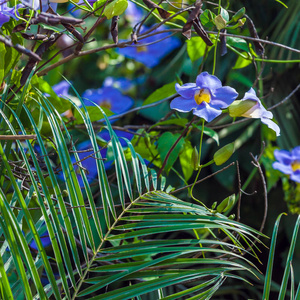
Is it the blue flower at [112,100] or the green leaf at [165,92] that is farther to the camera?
the blue flower at [112,100]

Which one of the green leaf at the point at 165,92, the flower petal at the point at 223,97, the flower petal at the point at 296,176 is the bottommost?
the flower petal at the point at 296,176

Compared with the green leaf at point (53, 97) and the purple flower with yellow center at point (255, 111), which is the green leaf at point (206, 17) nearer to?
the purple flower with yellow center at point (255, 111)

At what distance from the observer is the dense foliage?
53cm

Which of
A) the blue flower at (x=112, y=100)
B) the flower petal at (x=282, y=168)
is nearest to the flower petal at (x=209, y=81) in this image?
the flower petal at (x=282, y=168)

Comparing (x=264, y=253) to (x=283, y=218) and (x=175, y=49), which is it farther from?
(x=175, y=49)

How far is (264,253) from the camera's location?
127 centimetres

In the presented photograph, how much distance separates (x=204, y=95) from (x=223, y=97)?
3 cm

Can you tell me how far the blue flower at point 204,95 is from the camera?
65 cm

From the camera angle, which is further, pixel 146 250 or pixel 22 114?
pixel 22 114

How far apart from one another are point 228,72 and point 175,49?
10.4 inches

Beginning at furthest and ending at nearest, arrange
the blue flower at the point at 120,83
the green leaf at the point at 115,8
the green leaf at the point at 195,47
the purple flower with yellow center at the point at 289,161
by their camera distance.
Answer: the blue flower at the point at 120,83, the purple flower with yellow center at the point at 289,161, the green leaf at the point at 195,47, the green leaf at the point at 115,8

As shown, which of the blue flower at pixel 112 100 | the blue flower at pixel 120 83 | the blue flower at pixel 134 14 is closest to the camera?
the blue flower at pixel 112 100

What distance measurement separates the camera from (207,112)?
629 mm

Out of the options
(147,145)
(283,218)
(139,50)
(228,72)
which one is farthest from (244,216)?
(139,50)
